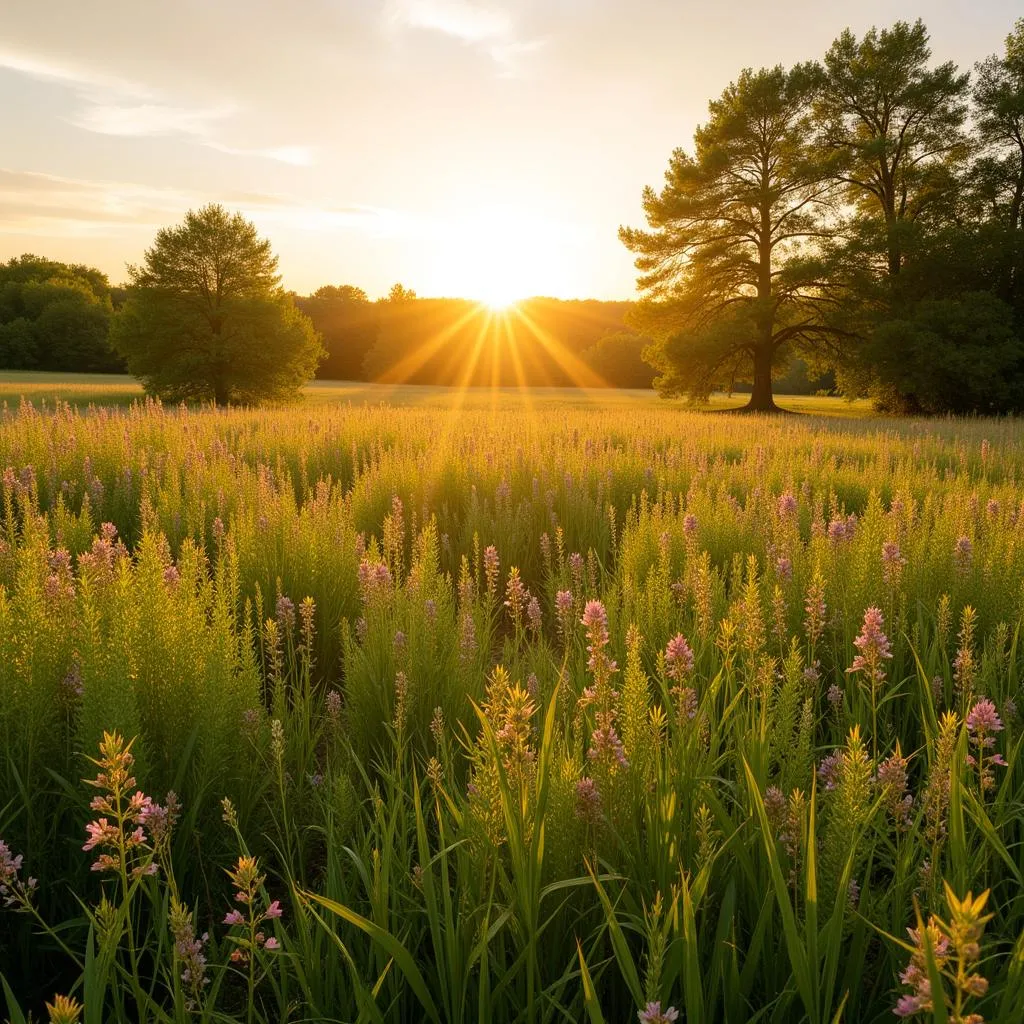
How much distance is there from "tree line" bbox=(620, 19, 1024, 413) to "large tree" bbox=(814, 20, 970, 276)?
Answer: 2.4 inches

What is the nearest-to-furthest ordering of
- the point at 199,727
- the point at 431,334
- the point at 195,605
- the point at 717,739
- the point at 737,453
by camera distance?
the point at 717,739
the point at 199,727
the point at 195,605
the point at 737,453
the point at 431,334

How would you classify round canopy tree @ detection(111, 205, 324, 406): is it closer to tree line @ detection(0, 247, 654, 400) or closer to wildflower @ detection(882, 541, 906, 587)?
tree line @ detection(0, 247, 654, 400)

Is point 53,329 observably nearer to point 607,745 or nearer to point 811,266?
point 811,266

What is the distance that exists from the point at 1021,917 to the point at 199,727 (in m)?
2.20

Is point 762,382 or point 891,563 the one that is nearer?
point 891,563

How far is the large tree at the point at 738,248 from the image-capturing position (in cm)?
2889

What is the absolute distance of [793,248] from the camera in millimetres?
30797

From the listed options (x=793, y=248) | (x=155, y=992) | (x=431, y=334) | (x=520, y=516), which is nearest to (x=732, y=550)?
(x=520, y=516)

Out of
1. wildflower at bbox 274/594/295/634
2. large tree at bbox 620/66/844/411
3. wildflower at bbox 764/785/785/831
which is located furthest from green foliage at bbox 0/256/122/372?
wildflower at bbox 764/785/785/831

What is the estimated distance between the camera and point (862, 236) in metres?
28.3

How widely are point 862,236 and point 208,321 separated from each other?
2931 cm

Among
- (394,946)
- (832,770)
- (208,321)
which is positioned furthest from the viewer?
(208,321)

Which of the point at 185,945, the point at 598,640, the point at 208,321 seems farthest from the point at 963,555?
the point at 208,321

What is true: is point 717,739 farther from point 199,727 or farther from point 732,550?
point 732,550
